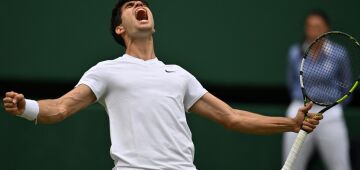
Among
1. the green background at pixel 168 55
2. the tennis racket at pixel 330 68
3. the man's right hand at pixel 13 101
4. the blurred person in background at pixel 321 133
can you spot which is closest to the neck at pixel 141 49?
the man's right hand at pixel 13 101

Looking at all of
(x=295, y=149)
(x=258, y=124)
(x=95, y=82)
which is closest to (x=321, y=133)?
(x=258, y=124)

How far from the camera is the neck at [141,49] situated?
15.1ft

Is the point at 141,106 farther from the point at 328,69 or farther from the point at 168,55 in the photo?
the point at 168,55

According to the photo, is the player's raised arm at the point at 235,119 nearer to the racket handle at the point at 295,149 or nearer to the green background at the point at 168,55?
the racket handle at the point at 295,149

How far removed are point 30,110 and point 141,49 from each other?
Result: 0.76m

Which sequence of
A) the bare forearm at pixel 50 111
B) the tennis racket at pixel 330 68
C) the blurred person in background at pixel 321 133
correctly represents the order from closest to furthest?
the bare forearm at pixel 50 111 → the tennis racket at pixel 330 68 → the blurred person in background at pixel 321 133

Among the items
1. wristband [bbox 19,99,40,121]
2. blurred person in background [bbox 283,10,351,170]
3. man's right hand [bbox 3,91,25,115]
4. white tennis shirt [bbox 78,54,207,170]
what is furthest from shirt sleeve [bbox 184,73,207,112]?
blurred person in background [bbox 283,10,351,170]

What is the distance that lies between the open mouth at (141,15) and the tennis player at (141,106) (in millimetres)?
51

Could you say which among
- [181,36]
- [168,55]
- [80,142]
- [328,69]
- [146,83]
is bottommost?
[80,142]

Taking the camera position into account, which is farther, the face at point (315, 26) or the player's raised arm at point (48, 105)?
the face at point (315, 26)

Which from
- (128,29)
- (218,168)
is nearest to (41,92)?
(218,168)

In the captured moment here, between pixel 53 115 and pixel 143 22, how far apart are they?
28.2 inches

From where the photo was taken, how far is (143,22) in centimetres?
461

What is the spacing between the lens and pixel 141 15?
469cm
